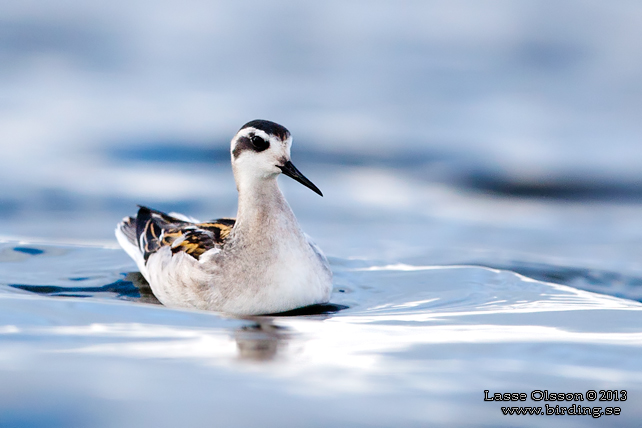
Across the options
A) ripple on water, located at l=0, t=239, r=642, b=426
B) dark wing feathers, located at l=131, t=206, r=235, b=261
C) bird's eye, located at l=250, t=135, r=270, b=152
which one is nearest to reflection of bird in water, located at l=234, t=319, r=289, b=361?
ripple on water, located at l=0, t=239, r=642, b=426

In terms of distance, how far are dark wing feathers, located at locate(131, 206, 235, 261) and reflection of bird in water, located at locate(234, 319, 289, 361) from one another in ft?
6.19

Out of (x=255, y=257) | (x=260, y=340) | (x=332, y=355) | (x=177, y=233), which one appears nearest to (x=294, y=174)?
(x=255, y=257)

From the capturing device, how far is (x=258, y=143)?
25.3 feet

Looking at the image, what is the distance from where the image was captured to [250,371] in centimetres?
512

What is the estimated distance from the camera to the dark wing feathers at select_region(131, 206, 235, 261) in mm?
8320

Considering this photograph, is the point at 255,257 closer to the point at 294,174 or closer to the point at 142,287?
the point at 294,174

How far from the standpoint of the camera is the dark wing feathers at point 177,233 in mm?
8320

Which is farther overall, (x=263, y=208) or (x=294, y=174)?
(x=263, y=208)

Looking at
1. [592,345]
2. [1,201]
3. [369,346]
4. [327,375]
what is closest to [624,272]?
[592,345]

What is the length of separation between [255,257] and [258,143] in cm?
91

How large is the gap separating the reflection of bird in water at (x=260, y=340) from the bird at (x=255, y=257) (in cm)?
93

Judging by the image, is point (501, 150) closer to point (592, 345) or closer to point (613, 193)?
point (613, 193)

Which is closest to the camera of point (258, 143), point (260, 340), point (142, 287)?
point (260, 340)

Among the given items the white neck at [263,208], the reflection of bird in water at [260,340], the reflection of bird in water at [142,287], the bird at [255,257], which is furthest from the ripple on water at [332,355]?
the white neck at [263,208]
